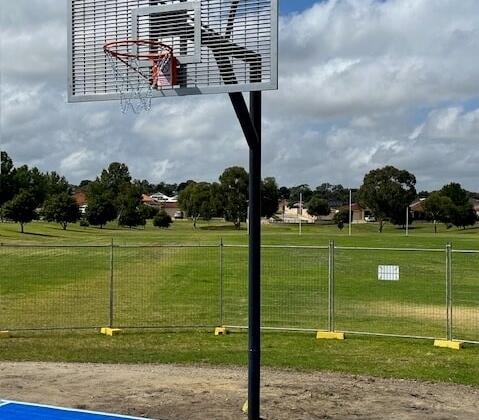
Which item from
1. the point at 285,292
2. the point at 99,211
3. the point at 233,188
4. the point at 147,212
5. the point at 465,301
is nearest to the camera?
the point at 465,301

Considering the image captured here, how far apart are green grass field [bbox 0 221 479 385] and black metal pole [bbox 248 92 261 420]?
10.7 ft

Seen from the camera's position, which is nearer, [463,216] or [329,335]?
[329,335]

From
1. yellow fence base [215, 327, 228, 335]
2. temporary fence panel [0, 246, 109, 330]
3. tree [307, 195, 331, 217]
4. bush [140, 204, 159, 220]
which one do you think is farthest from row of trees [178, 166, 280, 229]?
yellow fence base [215, 327, 228, 335]

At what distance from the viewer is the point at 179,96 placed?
757cm

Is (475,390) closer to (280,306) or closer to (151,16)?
(151,16)

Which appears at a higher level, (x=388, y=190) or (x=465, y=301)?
(x=388, y=190)

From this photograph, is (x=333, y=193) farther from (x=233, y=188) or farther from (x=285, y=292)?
(x=285, y=292)

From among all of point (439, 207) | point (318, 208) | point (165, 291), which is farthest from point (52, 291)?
point (318, 208)

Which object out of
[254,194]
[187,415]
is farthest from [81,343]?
[254,194]

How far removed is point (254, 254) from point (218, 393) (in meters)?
2.31

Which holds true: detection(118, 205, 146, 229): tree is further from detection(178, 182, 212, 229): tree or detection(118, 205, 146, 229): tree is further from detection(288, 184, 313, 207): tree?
detection(288, 184, 313, 207): tree

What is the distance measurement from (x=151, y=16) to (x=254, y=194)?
85.0 inches

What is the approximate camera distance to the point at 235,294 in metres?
21.9

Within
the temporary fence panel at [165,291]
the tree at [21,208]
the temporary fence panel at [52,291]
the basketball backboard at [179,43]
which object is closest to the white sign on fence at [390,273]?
the temporary fence panel at [165,291]
